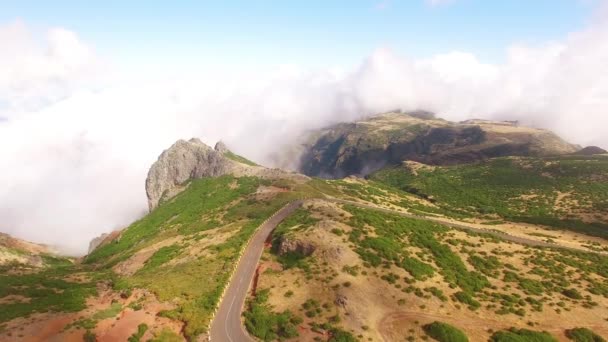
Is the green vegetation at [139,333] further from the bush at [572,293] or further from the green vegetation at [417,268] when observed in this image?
the bush at [572,293]

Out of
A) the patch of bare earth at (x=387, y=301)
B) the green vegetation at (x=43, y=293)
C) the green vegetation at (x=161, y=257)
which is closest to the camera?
the patch of bare earth at (x=387, y=301)

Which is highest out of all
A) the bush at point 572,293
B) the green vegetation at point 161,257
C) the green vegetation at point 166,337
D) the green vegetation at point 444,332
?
the green vegetation at point 161,257

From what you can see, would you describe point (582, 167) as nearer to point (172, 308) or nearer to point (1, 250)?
Answer: point (172, 308)

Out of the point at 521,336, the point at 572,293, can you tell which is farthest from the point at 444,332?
the point at 572,293

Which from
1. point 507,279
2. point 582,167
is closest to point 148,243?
point 507,279

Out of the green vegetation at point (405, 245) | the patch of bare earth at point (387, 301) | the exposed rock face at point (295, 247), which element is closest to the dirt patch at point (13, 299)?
the patch of bare earth at point (387, 301)

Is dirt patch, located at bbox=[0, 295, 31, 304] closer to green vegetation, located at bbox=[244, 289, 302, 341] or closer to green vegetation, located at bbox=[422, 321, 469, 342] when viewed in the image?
green vegetation, located at bbox=[244, 289, 302, 341]
